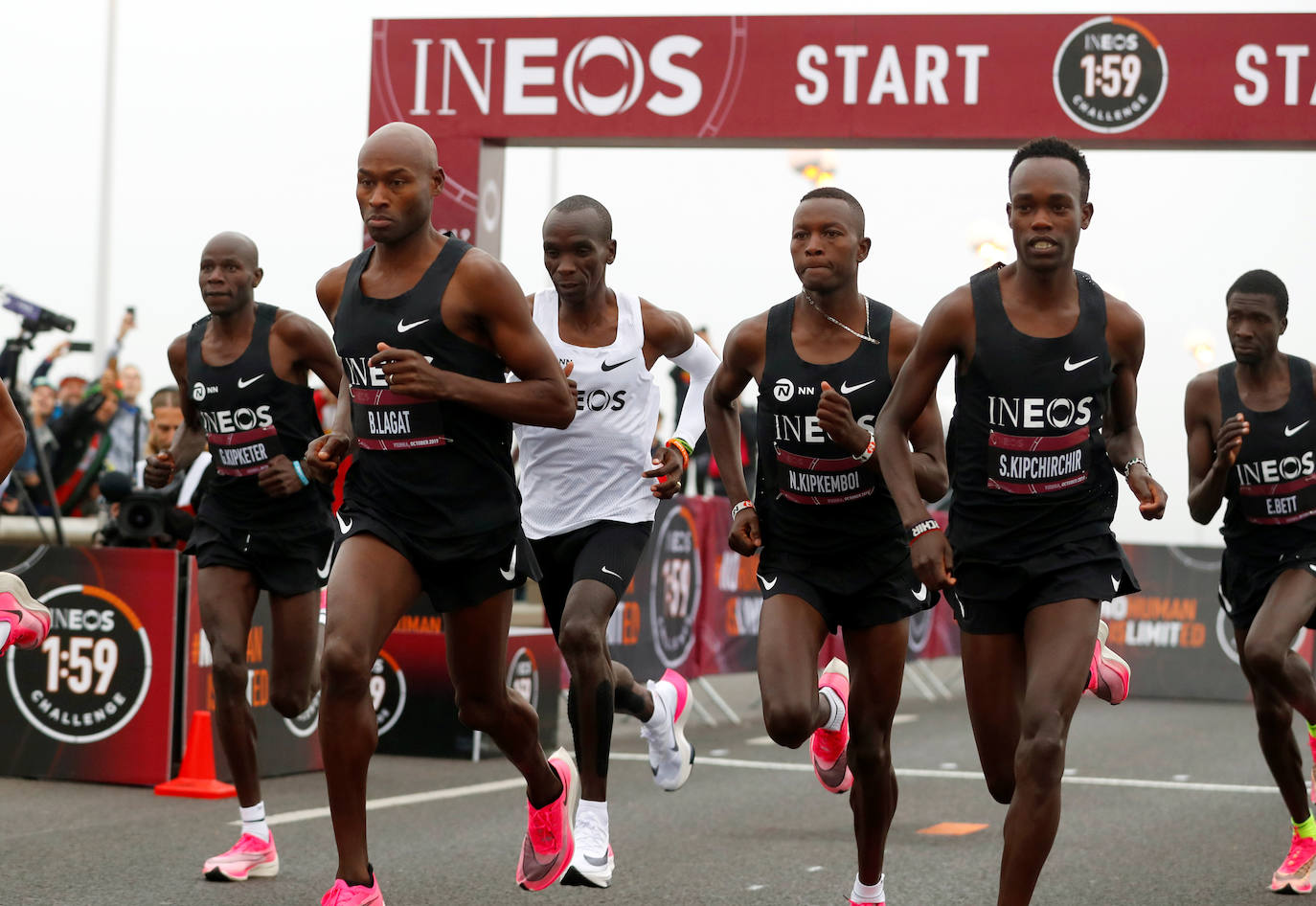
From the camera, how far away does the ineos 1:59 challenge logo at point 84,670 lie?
9914 mm

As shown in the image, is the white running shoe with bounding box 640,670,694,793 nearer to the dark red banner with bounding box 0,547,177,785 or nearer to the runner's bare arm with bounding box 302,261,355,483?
the runner's bare arm with bounding box 302,261,355,483

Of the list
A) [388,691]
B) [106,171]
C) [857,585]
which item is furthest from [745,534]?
[106,171]

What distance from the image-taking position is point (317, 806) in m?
9.25

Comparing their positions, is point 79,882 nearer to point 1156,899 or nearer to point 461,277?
point 461,277

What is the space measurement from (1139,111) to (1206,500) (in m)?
4.88

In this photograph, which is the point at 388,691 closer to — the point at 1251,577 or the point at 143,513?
the point at 143,513

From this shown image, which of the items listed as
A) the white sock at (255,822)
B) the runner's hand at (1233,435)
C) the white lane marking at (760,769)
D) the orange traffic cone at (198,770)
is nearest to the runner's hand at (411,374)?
the white sock at (255,822)

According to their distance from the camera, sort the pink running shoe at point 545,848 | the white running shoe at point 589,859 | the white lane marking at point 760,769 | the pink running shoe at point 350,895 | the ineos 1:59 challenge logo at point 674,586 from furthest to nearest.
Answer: the ineos 1:59 challenge logo at point 674,586 < the white lane marking at point 760,769 < the white running shoe at point 589,859 < the pink running shoe at point 545,848 < the pink running shoe at point 350,895

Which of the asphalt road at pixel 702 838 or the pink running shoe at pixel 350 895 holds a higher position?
the pink running shoe at pixel 350 895

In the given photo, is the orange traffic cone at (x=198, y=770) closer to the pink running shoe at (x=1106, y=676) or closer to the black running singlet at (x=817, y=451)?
the black running singlet at (x=817, y=451)

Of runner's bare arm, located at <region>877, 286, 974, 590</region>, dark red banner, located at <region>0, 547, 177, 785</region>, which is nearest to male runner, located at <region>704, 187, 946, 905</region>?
runner's bare arm, located at <region>877, 286, 974, 590</region>

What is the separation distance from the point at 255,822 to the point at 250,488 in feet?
4.66

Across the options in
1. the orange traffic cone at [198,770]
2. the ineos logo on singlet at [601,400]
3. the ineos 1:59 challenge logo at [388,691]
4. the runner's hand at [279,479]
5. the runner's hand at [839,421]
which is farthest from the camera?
the ineos 1:59 challenge logo at [388,691]

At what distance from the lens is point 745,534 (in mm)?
6273
